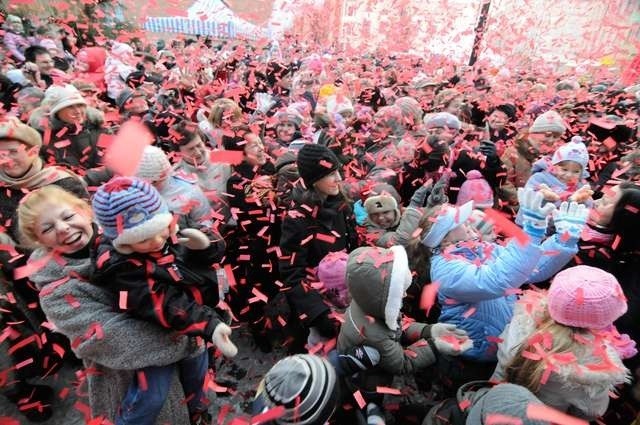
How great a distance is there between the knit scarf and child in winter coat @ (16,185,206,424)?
1.17m

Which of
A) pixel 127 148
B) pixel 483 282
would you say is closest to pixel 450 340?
pixel 483 282

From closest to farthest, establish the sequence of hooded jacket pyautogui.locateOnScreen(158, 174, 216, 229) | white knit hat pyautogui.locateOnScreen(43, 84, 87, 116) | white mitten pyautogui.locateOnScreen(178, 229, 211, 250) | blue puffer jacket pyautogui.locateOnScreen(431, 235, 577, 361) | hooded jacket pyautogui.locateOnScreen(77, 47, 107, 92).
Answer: blue puffer jacket pyautogui.locateOnScreen(431, 235, 577, 361) < white mitten pyautogui.locateOnScreen(178, 229, 211, 250) < hooded jacket pyautogui.locateOnScreen(158, 174, 216, 229) < white knit hat pyautogui.locateOnScreen(43, 84, 87, 116) < hooded jacket pyautogui.locateOnScreen(77, 47, 107, 92)

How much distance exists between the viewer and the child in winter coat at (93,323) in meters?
2.05

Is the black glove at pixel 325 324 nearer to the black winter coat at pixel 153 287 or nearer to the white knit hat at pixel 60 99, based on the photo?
the black winter coat at pixel 153 287

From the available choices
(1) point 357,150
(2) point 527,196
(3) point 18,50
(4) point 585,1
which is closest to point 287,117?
(1) point 357,150

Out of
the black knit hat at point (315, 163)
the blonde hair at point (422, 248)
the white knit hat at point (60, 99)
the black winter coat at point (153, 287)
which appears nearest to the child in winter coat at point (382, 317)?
the blonde hair at point (422, 248)

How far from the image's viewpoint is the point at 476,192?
4289 mm

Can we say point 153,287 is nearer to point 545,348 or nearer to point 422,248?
point 422,248

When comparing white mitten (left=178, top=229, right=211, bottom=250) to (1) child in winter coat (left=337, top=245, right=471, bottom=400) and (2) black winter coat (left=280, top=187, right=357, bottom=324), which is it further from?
(1) child in winter coat (left=337, top=245, right=471, bottom=400)

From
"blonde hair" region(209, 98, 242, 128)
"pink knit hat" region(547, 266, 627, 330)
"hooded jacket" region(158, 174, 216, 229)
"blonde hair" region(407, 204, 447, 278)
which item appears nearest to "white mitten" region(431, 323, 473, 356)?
"blonde hair" region(407, 204, 447, 278)

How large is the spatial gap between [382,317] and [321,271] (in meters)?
0.75

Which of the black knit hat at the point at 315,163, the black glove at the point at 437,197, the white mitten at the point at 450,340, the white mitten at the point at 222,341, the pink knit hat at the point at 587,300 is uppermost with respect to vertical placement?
the black knit hat at the point at 315,163

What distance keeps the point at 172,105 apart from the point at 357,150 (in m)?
3.85

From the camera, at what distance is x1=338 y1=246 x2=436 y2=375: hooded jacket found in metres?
2.24
